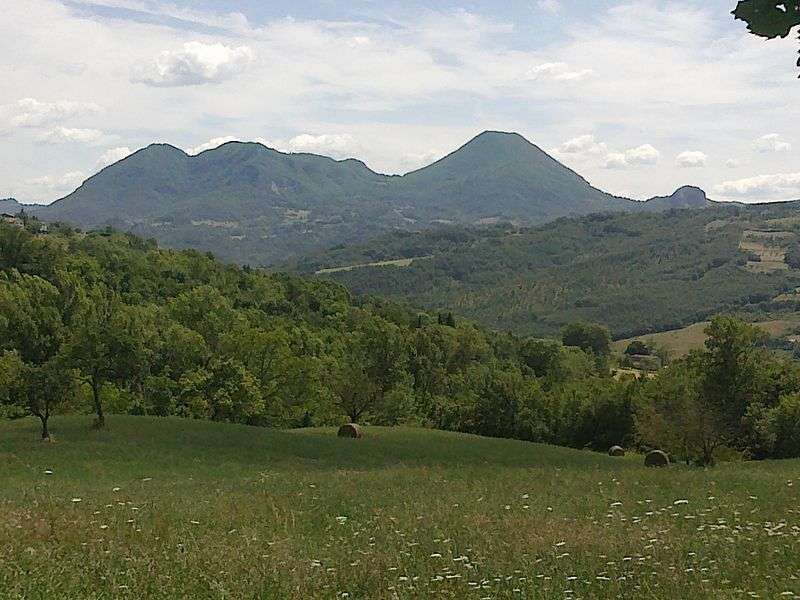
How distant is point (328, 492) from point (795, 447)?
46.5m

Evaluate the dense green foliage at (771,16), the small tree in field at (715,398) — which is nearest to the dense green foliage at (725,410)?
the small tree in field at (715,398)

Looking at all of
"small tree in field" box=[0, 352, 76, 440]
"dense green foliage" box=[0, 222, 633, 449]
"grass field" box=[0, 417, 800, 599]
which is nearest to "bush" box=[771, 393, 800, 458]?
"dense green foliage" box=[0, 222, 633, 449]

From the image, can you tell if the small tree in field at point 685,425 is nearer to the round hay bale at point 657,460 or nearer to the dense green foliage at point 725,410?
the dense green foliage at point 725,410

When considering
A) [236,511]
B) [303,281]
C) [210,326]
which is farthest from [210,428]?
[303,281]

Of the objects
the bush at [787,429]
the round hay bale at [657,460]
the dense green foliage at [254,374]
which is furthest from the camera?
the bush at [787,429]

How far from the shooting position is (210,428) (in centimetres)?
4547

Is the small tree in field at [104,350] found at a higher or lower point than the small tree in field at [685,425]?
higher

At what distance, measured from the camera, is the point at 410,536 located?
43.7 feet

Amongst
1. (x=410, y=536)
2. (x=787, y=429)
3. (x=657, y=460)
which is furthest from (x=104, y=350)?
(x=787, y=429)

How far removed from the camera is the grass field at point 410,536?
917 centimetres

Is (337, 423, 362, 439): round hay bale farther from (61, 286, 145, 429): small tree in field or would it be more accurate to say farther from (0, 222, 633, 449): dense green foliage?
(61, 286, 145, 429): small tree in field

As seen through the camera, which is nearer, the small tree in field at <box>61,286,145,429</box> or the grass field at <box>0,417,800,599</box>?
the grass field at <box>0,417,800,599</box>

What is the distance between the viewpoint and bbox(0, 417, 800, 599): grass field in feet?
30.1

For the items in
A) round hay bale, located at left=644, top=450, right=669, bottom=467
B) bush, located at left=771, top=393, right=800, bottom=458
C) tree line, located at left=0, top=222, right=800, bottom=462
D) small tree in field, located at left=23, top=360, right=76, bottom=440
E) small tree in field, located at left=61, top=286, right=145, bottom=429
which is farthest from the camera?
bush, located at left=771, top=393, right=800, bottom=458
